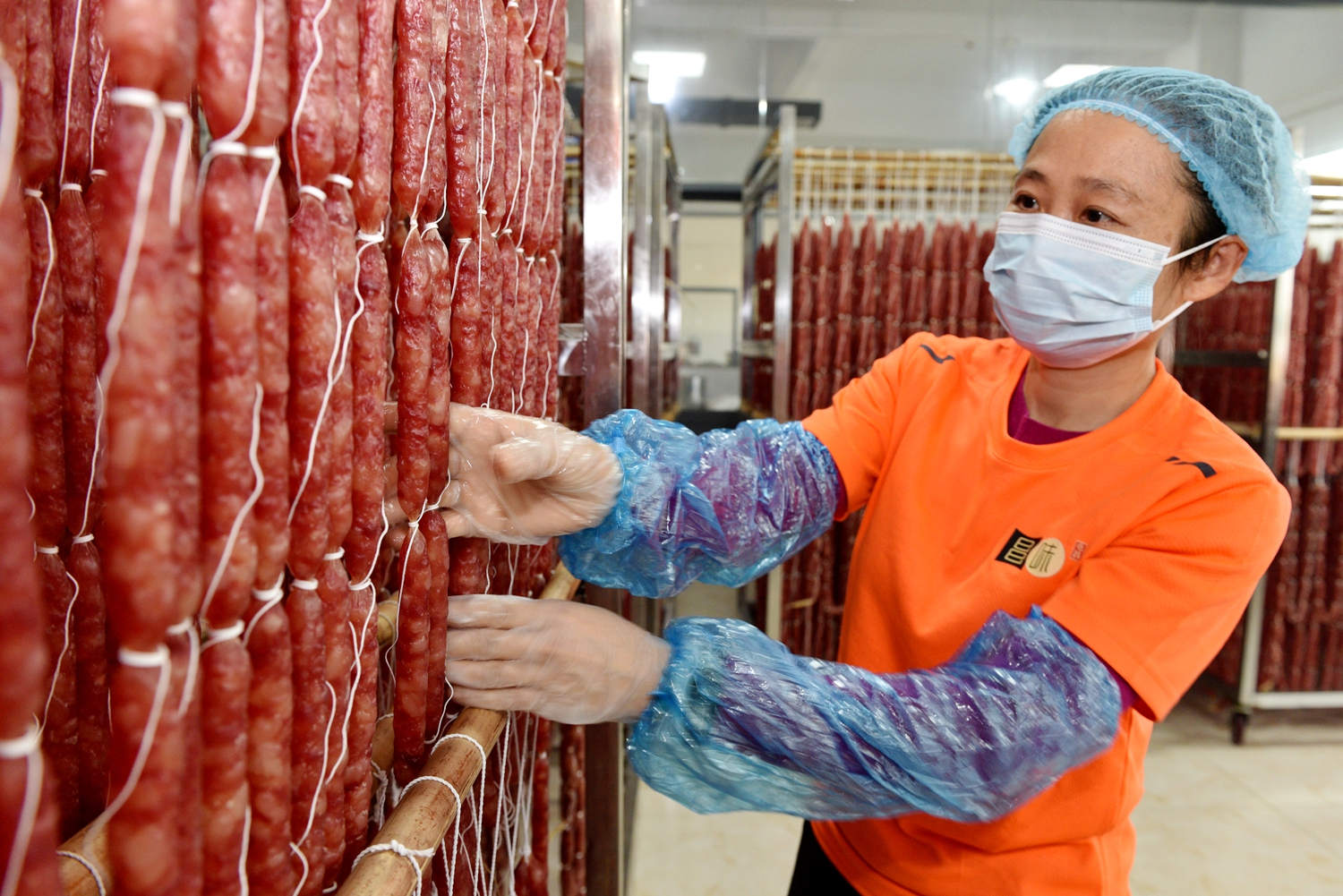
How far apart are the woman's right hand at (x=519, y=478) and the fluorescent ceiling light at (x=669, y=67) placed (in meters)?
5.19

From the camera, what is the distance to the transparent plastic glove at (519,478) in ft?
3.34

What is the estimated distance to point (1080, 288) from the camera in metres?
1.31

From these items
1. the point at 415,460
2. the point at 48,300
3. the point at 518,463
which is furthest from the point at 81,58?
the point at 518,463

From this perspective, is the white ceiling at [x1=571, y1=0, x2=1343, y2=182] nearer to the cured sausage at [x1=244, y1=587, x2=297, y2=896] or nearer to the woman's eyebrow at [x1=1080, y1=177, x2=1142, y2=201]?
the woman's eyebrow at [x1=1080, y1=177, x2=1142, y2=201]

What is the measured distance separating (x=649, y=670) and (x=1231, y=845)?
3120mm

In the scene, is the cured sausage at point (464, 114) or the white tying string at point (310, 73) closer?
the white tying string at point (310, 73)

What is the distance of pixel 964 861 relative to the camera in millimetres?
1206

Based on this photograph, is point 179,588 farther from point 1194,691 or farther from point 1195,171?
point 1194,691

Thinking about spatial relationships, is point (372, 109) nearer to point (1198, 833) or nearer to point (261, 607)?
point (261, 607)

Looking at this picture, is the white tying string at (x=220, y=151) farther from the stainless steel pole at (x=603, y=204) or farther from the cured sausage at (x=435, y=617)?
the stainless steel pole at (x=603, y=204)

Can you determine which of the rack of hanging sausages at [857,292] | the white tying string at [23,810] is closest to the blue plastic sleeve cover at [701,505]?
the white tying string at [23,810]

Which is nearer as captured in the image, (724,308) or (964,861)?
(964,861)

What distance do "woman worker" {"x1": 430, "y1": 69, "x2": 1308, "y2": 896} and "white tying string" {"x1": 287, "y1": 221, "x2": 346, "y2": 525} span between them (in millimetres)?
320

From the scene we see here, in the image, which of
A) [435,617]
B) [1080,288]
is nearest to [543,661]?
[435,617]
